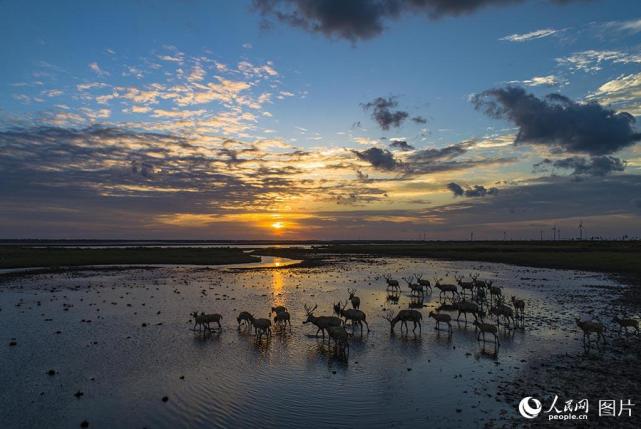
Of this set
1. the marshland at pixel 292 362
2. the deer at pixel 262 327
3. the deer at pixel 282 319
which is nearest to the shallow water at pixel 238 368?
the marshland at pixel 292 362

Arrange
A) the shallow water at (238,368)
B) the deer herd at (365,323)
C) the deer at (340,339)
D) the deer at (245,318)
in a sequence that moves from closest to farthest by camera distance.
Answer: the shallow water at (238,368) < the deer at (340,339) < the deer herd at (365,323) < the deer at (245,318)

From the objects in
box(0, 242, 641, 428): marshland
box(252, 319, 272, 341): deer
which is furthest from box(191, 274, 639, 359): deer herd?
box(0, 242, 641, 428): marshland

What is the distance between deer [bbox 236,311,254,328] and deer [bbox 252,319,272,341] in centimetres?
72

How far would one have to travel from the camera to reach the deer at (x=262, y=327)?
1800 cm

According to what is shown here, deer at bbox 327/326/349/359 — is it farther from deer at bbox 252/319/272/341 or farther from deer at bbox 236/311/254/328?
deer at bbox 236/311/254/328

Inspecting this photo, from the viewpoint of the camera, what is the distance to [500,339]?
1806 cm

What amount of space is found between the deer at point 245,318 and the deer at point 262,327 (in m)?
0.72

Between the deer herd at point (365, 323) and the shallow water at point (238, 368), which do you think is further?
the deer herd at point (365, 323)

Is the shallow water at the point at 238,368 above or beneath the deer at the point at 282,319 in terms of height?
beneath

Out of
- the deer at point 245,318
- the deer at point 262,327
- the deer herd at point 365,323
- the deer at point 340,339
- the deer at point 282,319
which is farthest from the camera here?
the deer at point 282,319

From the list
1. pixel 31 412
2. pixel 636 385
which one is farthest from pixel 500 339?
pixel 31 412

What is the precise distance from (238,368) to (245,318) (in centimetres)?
558

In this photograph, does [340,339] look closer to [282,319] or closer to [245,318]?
[282,319]

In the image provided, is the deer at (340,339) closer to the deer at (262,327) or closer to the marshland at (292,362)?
the marshland at (292,362)
